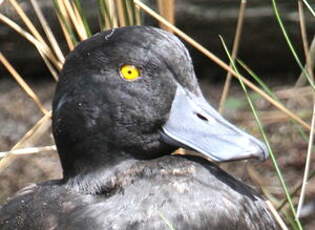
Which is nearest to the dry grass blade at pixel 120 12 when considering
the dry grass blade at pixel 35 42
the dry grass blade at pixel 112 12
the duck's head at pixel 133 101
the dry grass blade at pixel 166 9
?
the dry grass blade at pixel 112 12

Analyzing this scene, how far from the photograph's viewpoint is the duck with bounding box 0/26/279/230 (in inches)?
109

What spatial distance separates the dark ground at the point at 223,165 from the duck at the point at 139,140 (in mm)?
1223

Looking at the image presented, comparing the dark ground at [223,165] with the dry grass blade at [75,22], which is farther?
the dark ground at [223,165]

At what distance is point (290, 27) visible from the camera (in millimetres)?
4742

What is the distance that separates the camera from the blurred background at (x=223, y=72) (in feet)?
14.8

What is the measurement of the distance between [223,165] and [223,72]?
0.74 metres

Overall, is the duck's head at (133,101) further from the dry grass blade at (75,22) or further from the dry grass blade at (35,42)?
the dry grass blade at (35,42)

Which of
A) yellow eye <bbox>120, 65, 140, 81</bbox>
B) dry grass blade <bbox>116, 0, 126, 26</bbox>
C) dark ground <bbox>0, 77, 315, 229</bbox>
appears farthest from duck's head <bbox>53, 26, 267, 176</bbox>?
dark ground <bbox>0, 77, 315, 229</bbox>

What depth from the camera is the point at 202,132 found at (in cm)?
280

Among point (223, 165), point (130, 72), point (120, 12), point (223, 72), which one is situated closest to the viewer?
point (130, 72)

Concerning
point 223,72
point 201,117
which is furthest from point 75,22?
point 223,72

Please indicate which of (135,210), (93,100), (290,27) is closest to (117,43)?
(93,100)

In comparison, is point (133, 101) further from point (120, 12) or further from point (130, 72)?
point (120, 12)

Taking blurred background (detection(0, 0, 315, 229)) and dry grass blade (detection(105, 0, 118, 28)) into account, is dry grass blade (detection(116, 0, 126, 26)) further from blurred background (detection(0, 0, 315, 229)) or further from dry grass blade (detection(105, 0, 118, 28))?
blurred background (detection(0, 0, 315, 229))
